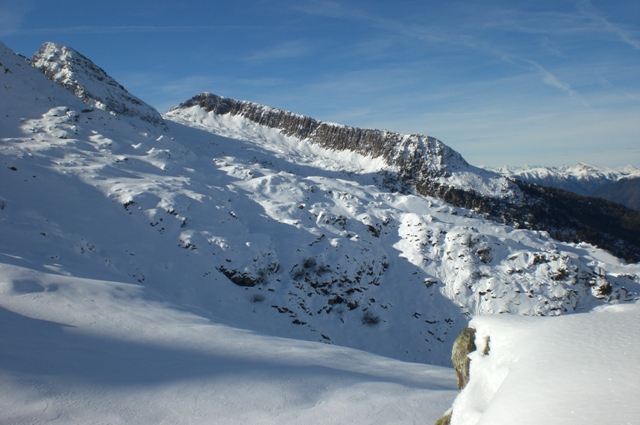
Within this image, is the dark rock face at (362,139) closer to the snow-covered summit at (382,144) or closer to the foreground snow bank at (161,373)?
the snow-covered summit at (382,144)

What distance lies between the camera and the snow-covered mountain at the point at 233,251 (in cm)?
1590

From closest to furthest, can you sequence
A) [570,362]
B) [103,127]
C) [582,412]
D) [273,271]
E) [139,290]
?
1. [582,412]
2. [570,362]
3. [139,290]
4. [273,271]
5. [103,127]

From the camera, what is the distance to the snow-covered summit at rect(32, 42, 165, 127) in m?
48.9

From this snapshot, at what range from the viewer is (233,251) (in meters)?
25.0

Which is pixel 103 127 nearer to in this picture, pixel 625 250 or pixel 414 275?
pixel 414 275

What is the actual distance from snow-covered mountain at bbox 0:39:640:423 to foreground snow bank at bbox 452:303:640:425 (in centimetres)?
677

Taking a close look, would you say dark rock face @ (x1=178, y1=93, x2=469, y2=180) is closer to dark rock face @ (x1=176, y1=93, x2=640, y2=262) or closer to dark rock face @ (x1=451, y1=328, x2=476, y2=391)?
dark rock face @ (x1=176, y1=93, x2=640, y2=262)

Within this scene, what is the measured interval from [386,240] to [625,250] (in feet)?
187

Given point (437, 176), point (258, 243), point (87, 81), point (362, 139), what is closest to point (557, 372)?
point (258, 243)

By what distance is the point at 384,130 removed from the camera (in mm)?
73750

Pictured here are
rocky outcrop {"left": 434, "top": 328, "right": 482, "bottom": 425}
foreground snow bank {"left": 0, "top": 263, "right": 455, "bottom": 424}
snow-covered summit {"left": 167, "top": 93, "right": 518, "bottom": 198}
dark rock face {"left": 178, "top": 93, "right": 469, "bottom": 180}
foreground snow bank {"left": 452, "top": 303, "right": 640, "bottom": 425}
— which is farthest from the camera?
dark rock face {"left": 178, "top": 93, "right": 469, "bottom": 180}

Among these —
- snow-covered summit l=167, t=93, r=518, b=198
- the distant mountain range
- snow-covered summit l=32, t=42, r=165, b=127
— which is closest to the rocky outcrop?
the distant mountain range

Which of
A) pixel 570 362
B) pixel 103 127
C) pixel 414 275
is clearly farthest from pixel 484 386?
pixel 103 127

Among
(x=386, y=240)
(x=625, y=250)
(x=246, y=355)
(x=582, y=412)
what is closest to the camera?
(x=582, y=412)
